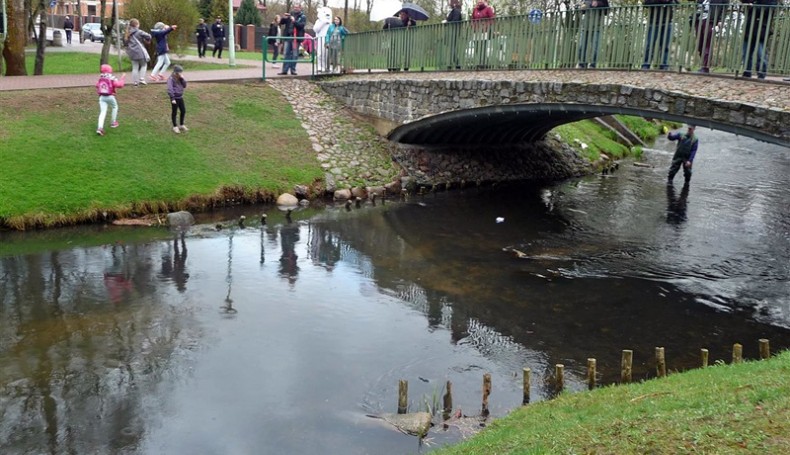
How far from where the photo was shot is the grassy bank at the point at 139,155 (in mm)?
18047

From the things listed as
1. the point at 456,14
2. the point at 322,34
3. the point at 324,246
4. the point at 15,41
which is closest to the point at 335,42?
the point at 322,34

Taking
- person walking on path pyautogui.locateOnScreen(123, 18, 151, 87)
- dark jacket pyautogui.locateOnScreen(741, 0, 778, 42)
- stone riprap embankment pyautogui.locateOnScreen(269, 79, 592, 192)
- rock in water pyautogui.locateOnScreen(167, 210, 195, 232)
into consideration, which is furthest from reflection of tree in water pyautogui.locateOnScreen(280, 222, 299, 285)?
dark jacket pyautogui.locateOnScreen(741, 0, 778, 42)

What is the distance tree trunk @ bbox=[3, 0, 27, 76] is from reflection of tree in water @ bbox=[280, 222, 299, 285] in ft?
49.2

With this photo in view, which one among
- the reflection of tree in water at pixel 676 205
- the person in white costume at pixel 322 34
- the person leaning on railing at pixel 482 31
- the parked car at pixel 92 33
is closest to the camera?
the person leaning on railing at pixel 482 31

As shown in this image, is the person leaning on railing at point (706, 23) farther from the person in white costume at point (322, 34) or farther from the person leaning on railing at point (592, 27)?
the person in white costume at point (322, 34)

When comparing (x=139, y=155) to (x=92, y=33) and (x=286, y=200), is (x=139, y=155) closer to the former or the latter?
(x=286, y=200)

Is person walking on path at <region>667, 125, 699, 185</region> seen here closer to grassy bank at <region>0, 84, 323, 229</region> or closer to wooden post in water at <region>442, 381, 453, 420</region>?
grassy bank at <region>0, 84, 323, 229</region>

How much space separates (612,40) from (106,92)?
12.9m

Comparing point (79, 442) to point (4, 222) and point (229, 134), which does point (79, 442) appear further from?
point (229, 134)

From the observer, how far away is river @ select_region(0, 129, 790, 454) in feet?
31.8

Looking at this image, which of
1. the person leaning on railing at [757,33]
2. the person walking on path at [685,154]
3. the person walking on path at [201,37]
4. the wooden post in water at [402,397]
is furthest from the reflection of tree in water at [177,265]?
the person walking on path at [201,37]

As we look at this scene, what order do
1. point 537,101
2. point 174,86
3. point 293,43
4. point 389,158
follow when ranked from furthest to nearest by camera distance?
point 293,43
point 389,158
point 174,86
point 537,101

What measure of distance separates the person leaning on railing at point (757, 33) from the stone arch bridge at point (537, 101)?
31cm

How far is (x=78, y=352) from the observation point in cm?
1135
